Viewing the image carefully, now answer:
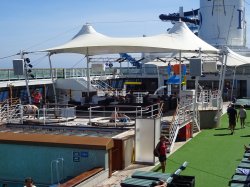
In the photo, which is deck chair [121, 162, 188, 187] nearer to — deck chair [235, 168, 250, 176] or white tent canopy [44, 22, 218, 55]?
deck chair [235, 168, 250, 176]

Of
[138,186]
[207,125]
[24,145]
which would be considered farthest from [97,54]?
[138,186]

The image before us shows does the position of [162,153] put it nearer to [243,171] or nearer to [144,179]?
[144,179]

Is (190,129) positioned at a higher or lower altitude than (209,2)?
lower

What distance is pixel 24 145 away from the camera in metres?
14.9

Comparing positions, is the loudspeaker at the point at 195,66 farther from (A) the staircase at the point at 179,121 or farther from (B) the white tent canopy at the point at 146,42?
(A) the staircase at the point at 179,121

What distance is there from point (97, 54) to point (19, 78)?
230 inches

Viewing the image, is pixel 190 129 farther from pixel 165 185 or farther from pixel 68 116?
pixel 165 185

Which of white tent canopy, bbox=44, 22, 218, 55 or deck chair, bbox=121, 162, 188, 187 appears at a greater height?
white tent canopy, bbox=44, 22, 218, 55

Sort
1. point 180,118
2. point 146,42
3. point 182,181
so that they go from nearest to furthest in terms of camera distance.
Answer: point 182,181, point 180,118, point 146,42

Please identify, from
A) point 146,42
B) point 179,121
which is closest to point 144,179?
point 179,121

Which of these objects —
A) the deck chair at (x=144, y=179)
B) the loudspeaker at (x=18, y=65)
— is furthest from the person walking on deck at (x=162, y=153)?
the loudspeaker at (x=18, y=65)

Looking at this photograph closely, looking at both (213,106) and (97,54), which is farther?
(97,54)

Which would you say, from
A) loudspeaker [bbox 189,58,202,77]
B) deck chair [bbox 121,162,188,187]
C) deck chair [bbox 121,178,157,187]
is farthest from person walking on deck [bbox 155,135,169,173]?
loudspeaker [bbox 189,58,202,77]

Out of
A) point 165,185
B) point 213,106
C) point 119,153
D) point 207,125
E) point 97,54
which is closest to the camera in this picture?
point 165,185
